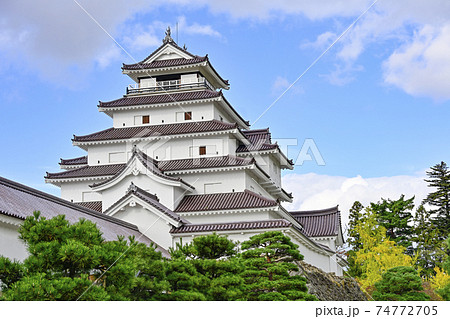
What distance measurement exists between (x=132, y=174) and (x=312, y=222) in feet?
51.8

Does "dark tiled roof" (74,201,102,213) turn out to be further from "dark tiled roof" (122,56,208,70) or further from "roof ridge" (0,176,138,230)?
"dark tiled roof" (122,56,208,70)

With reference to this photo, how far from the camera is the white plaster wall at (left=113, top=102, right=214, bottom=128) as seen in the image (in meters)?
37.8

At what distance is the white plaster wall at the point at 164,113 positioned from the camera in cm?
3778

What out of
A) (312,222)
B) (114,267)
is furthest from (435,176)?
(114,267)

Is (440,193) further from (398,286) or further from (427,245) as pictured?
(398,286)

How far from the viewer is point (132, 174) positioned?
32.9 metres

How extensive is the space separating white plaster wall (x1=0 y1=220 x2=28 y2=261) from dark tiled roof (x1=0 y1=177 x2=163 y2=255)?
48cm

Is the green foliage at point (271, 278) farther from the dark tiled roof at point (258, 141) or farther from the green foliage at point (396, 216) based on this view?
the green foliage at point (396, 216)

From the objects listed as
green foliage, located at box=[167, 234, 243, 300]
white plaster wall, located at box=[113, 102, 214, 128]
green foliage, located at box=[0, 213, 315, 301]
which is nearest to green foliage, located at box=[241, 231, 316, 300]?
green foliage, located at box=[0, 213, 315, 301]

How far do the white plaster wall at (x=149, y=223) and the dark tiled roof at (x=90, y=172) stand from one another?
23.5 feet

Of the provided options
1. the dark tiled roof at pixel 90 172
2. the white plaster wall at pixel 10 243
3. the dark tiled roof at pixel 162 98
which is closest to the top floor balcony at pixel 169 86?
the dark tiled roof at pixel 162 98

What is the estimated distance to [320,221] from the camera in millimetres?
41719

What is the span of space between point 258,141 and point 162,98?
7802 millimetres
